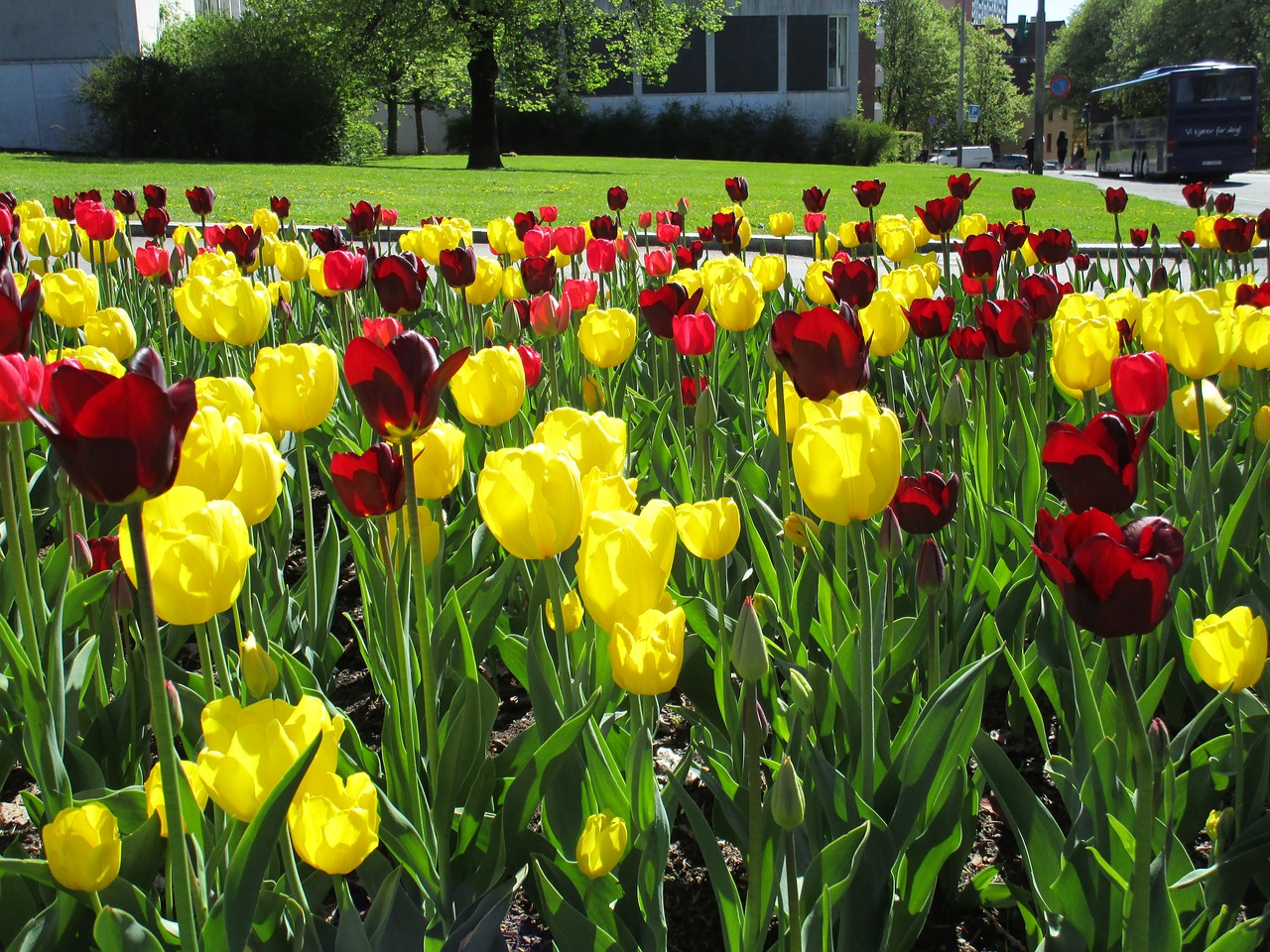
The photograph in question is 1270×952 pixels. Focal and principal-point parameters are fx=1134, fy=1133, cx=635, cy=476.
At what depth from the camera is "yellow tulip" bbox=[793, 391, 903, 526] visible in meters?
1.25

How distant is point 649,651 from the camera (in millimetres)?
1106

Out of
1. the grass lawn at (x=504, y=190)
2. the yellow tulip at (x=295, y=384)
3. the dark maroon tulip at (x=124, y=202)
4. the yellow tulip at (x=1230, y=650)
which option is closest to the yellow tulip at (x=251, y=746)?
the yellow tulip at (x=295, y=384)

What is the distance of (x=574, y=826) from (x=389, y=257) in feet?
5.66

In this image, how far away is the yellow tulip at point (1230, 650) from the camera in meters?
1.32

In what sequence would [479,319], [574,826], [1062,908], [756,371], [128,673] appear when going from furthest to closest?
[479,319] < [756,371] < [128,673] < [574,826] < [1062,908]

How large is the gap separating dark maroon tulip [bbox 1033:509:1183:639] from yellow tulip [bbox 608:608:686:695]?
0.35 m

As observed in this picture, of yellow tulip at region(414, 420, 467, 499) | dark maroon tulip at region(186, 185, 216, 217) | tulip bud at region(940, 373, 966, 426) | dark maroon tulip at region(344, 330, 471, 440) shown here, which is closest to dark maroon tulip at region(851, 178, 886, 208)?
tulip bud at region(940, 373, 966, 426)

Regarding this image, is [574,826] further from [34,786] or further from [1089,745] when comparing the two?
[34,786]

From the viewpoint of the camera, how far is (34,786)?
1891 millimetres

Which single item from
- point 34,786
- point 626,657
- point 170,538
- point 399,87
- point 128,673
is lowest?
point 34,786

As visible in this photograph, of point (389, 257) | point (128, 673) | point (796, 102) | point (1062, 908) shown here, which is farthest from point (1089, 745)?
point (796, 102)

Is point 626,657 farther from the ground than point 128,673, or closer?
farther from the ground

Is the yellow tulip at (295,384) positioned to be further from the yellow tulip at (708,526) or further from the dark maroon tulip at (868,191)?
the dark maroon tulip at (868,191)

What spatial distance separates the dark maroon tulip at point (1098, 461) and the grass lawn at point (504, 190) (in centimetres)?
843
